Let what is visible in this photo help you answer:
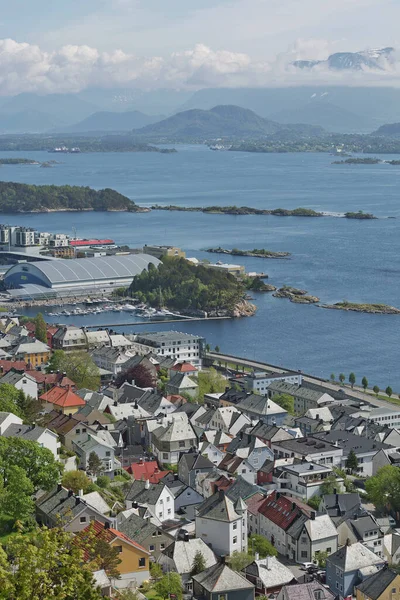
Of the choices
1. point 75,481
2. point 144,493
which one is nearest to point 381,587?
point 144,493

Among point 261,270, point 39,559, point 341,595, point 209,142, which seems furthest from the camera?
point 209,142

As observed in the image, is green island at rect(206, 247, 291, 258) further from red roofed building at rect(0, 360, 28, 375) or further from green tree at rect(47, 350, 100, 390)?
red roofed building at rect(0, 360, 28, 375)

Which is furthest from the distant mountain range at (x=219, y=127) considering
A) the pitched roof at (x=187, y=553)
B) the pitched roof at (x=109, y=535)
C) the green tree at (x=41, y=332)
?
the pitched roof at (x=109, y=535)

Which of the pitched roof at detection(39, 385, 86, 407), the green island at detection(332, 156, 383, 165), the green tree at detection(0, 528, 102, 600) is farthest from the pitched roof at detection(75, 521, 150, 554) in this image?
the green island at detection(332, 156, 383, 165)

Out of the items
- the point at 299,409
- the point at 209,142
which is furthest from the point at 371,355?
the point at 209,142

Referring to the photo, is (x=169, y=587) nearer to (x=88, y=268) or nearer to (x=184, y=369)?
(x=184, y=369)

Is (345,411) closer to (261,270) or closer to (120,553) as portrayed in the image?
(120,553)
